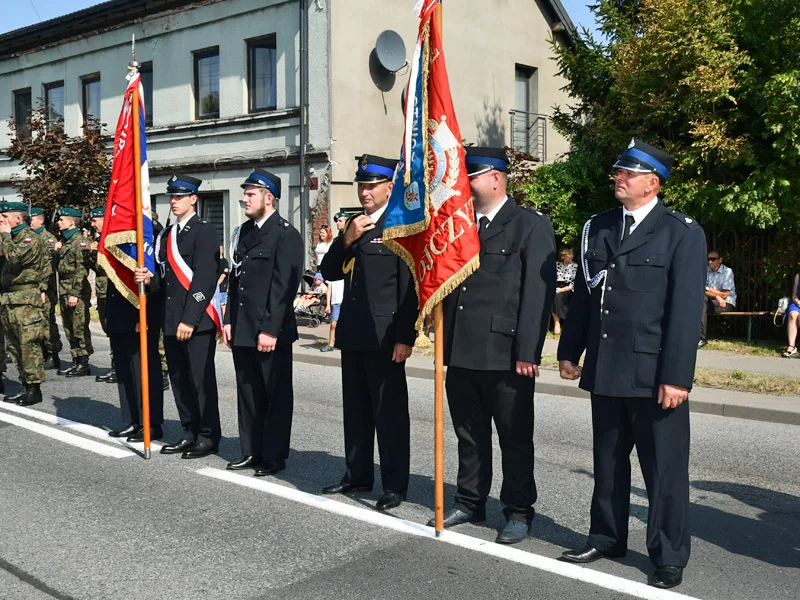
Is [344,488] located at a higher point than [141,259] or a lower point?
lower

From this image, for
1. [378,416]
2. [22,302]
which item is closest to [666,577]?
[378,416]

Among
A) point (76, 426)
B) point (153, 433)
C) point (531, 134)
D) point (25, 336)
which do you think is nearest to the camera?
point (153, 433)

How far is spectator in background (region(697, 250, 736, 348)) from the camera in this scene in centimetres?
1423

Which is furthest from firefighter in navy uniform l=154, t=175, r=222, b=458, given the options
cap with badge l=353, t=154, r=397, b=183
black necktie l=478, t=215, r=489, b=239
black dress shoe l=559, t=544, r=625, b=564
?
black dress shoe l=559, t=544, r=625, b=564

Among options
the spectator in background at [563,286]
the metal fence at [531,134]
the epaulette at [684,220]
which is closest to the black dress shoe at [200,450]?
the epaulette at [684,220]

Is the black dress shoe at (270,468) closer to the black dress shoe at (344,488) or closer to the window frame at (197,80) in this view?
the black dress shoe at (344,488)

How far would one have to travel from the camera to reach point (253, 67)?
2117 centimetres

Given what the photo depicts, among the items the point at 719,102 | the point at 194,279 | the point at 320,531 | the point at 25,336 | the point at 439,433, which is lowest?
the point at 320,531

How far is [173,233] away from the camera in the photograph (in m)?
7.23

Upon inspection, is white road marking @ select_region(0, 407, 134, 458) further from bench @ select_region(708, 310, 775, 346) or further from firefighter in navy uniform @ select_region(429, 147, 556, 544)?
bench @ select_region(708, 310, 775, 346)

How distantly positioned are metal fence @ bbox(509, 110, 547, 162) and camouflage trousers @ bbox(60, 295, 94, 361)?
14484 millimetres

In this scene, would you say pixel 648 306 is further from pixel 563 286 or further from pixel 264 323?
pixel 563 286

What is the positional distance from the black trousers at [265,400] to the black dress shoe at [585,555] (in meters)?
2.52

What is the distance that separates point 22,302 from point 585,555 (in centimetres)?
708
